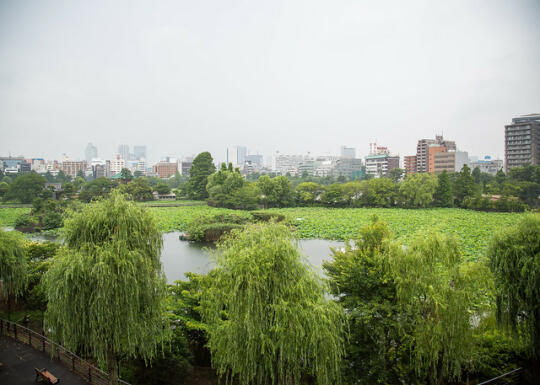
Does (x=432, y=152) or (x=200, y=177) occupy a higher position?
(x=432, y=152)

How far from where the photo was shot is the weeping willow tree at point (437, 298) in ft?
25.4

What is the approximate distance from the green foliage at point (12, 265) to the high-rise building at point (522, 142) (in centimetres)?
7464

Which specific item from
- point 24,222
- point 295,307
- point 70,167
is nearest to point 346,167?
point 70,167

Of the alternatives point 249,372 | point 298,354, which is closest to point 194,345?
Result: point 249,372

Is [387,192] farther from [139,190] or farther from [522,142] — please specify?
[139,190]

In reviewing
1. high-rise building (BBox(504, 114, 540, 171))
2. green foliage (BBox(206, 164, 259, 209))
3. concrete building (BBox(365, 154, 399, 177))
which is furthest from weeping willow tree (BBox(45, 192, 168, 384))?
concrete building (BBox(365, 154, 399, 177))

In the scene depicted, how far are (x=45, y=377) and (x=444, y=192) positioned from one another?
52501 mm

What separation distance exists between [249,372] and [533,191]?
174 feet

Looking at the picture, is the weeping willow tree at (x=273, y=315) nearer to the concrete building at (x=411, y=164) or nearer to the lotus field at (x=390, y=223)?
the lotus field at (x=390, y=223)

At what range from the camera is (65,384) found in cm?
801

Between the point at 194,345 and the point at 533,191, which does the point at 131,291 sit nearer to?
the point at 194,345

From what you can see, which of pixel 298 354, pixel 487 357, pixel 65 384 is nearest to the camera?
pixel 298 354

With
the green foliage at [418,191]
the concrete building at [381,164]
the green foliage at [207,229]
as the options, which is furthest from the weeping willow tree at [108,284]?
the concrete building at [381,164]

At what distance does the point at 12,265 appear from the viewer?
11086 mm
